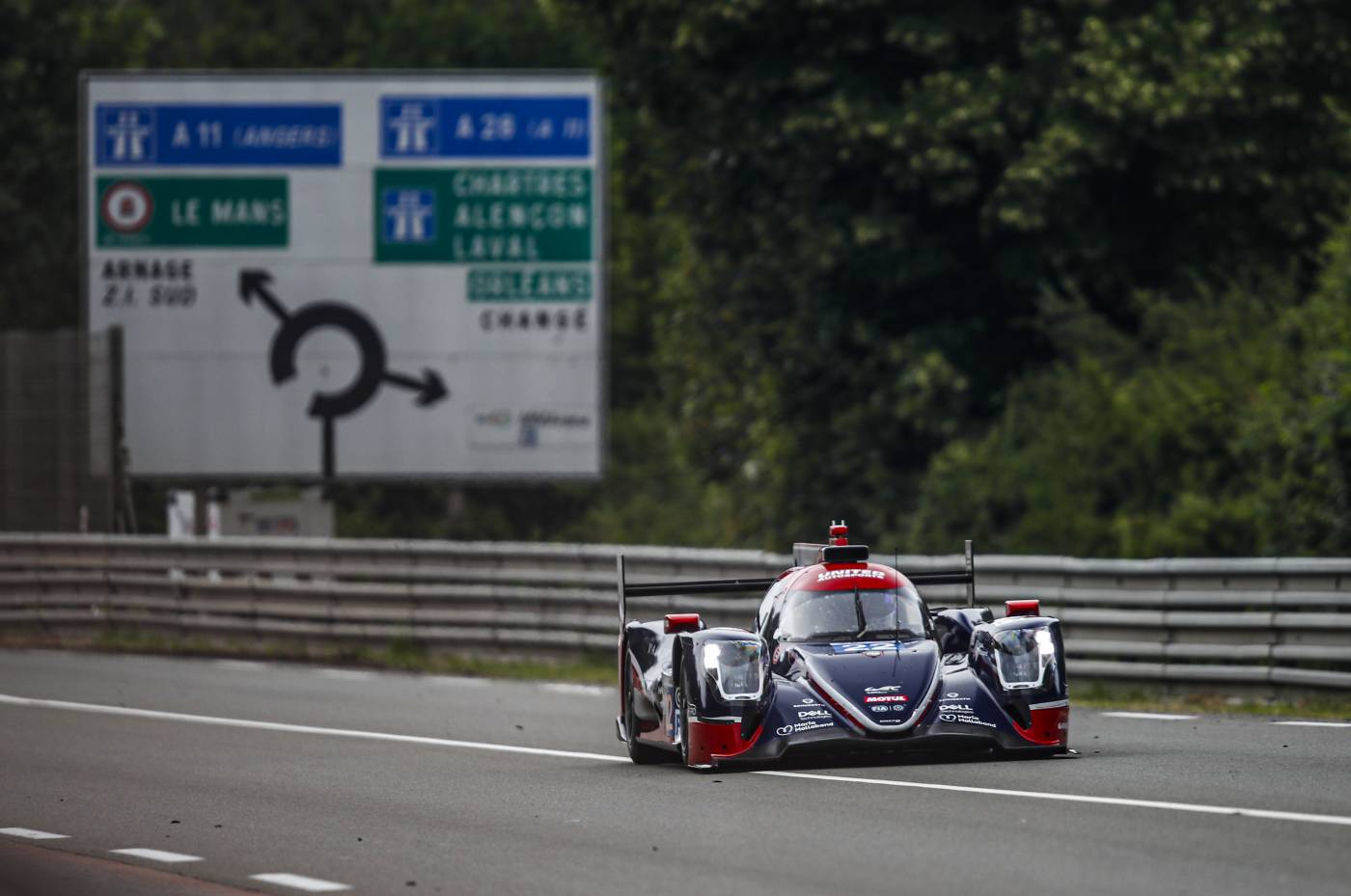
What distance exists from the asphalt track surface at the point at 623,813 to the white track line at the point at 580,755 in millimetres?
35

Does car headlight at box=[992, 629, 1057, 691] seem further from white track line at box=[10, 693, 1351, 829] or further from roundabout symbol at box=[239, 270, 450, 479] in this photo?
roundabout symbol at box=[239, 270, 450, 479]

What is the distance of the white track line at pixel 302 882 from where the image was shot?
9.45 meters

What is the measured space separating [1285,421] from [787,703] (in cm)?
1370

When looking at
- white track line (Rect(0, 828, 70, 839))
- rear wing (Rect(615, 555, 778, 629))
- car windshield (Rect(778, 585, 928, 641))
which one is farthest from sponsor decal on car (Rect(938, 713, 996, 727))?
white track line (Rect(0, 828, 70, 839))

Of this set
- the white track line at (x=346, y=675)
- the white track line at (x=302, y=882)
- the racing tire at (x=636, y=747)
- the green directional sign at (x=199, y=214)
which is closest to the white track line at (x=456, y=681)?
the white track line at (x=346, y=675)

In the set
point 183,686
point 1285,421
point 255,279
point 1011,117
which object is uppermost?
point 1011,117

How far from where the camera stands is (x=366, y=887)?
9453 millimetres

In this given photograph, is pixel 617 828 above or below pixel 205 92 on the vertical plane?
below

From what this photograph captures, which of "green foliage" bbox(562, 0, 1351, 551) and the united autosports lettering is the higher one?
"green foliage" bbox(562, 0, 1351, 551)

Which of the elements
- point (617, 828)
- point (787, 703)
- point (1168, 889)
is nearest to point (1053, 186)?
point (787, 703)

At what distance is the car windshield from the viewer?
13102mm

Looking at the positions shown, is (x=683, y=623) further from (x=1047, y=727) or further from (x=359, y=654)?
(x=359, y=654)

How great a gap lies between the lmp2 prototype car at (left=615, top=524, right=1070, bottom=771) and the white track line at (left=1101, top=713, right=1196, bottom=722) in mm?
2767

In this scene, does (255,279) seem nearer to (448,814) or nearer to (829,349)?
(829,349)
